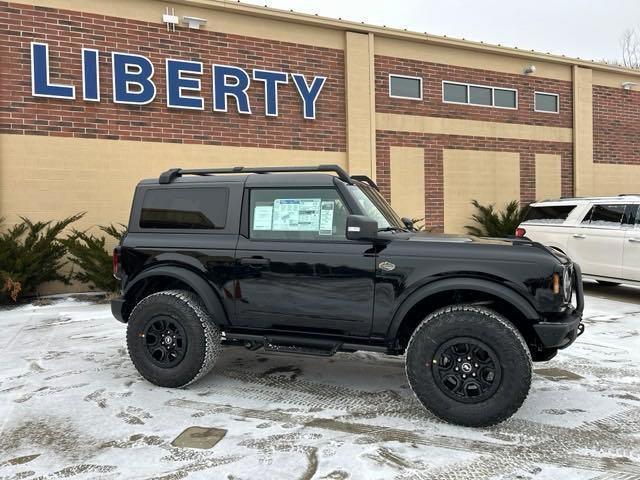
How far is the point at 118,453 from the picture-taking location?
3254 mm

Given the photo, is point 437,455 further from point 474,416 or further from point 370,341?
point 370,341

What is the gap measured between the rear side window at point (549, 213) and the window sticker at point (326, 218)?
647 centimetres

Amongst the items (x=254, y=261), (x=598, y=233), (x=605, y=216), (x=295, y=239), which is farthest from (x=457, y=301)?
(x=605, y=216)

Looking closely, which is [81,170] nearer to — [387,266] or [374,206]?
[374,206]

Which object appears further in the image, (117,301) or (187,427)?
(117,301)

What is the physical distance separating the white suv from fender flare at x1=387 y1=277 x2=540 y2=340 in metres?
5.59

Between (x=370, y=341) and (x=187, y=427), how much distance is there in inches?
58.0

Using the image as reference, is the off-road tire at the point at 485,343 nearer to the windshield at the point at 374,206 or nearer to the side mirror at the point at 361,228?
the side mirror at the point at 361,228

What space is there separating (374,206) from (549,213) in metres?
6.23

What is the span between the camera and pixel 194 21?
979 cm

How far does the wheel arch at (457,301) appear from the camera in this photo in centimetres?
361

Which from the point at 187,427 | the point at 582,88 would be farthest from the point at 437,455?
the point at 582,88

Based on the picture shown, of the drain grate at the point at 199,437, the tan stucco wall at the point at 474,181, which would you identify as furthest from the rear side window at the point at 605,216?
the drain grate at the point at 199,437

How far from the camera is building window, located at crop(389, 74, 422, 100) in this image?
11.8 m
